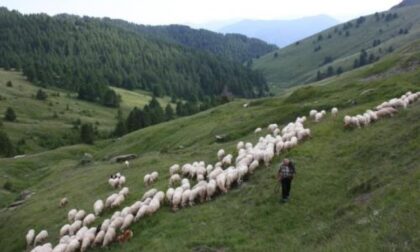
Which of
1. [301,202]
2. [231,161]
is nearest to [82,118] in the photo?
[231,161]

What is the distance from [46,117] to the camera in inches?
6383

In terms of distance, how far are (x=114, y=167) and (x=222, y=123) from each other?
53.8ft

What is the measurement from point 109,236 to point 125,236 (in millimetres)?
895

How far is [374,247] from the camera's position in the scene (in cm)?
1742

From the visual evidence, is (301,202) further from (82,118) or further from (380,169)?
(82,118)

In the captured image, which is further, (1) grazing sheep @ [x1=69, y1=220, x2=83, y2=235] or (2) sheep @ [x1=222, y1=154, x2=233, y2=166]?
(2) sheep @ [x1=222, y1=154, x2=233, y2=166]

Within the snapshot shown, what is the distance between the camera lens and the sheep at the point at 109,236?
27000 millimetres

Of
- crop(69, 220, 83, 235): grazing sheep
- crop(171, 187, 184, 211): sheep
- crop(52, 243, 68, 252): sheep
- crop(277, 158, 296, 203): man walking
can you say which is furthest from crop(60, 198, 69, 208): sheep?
crop(277, 158, 296, 203): man walking

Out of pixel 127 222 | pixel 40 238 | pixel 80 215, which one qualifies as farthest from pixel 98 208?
pixel 127 222

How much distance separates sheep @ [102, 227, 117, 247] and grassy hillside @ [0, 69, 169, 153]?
343ft

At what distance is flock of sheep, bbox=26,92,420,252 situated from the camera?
1093 inches

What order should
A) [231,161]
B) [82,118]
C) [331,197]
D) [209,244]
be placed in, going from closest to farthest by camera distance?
[209,244] < [331,197] < [231,161] < [82,118]

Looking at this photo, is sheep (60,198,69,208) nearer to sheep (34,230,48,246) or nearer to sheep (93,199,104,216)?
sheep (34,230,48,246)

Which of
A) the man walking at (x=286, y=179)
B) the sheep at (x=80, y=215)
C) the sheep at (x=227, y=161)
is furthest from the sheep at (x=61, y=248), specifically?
the sheep at (x=227, y=161)
